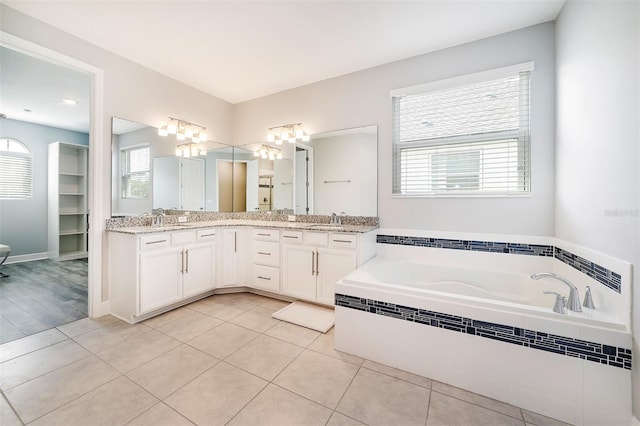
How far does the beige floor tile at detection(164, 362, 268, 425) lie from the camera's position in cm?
141

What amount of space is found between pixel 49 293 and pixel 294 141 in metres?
3.50

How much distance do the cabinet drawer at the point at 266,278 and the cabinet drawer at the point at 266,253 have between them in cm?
7

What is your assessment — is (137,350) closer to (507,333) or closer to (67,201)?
(507,333)

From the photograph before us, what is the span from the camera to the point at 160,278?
2598 millimetres

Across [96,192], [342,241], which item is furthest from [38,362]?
[342,241]

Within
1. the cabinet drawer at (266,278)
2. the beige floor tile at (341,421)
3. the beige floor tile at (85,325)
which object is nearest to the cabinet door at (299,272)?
the cabinet drawer at (266,278)

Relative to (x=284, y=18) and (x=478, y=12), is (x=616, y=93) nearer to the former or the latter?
(x=478, y=12)

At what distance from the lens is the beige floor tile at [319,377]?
5.13ft

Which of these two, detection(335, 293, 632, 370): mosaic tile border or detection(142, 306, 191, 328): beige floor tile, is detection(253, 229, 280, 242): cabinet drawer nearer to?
detection(142, 306, 191, 328): beige floor tile

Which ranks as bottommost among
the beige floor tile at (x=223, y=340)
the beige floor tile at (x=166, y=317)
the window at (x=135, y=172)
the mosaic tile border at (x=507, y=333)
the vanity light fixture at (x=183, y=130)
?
the beige floor tile at (x=223, y=340)

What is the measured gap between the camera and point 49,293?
314cm

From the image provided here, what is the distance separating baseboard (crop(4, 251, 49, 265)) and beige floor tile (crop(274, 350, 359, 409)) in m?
5.74

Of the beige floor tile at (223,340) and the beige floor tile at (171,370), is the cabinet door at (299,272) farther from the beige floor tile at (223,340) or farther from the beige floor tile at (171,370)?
the beige floor tile at (171,370)

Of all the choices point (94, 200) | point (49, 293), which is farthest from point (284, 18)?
point (49, 293)
